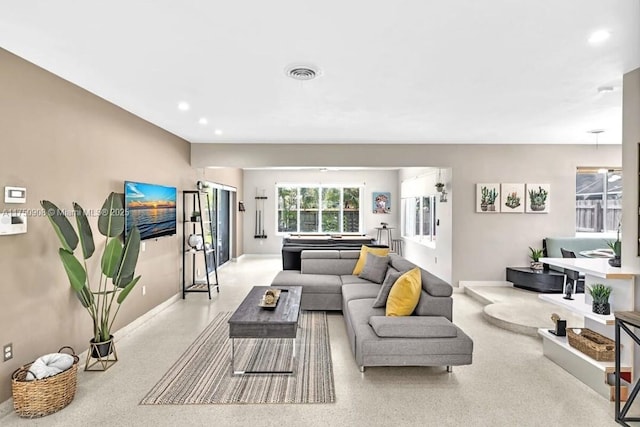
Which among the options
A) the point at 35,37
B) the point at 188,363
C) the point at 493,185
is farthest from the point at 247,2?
the point at 493,185

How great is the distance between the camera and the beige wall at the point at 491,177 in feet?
20.5

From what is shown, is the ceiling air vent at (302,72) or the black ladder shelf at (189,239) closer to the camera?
the ceiling air vent at (302,72)

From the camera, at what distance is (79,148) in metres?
3.48

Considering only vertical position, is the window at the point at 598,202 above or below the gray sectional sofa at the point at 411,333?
above

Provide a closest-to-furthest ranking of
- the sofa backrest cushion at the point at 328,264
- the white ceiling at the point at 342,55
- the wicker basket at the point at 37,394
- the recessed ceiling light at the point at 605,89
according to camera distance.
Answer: the white ceiling at the point at 342,55 → the wicker basket at the point at 37,394 → the recessed ceiling light at the point at 605,89 → the sofa backrest cushion at the point at 328,264

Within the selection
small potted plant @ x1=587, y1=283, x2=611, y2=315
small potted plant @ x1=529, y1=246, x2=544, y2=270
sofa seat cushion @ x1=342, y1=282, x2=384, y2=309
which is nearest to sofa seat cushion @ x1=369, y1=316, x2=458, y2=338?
sofa seat cushion @ x1=342, y1=282, x2=384, y2=309

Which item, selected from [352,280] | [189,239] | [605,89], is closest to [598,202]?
Result: [605,89]

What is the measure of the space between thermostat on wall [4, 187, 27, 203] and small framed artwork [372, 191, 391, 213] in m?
8.74

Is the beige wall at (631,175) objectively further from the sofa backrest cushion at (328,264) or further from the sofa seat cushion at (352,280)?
the sofa backrest cushion at (328,264)

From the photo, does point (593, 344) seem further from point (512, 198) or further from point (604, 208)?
point (604, 208)

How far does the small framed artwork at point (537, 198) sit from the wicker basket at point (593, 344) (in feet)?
11.1

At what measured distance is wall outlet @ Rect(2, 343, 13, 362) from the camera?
2666 millimetres

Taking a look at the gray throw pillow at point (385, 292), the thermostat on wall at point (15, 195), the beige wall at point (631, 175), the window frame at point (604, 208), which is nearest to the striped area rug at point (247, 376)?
the gray throw pillow at point (385, 292)

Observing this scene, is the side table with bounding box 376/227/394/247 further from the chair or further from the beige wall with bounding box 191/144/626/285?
the chair
